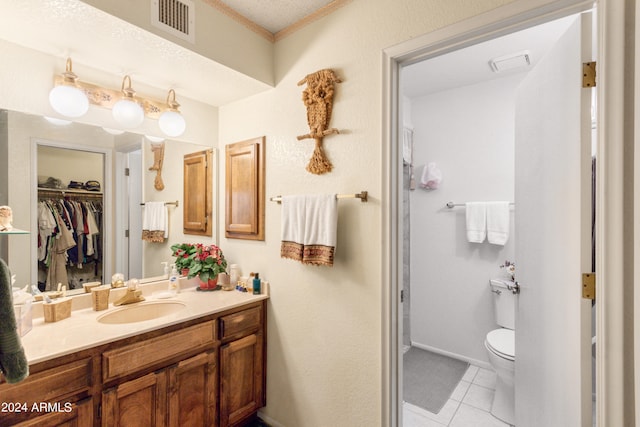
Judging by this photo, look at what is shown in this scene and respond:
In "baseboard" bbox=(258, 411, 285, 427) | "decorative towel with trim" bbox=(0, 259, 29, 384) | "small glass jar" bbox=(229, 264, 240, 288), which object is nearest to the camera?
"decorative towel with trim" bbox=(0, 259, 29, 384)

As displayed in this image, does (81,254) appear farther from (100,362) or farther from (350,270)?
(350,270)

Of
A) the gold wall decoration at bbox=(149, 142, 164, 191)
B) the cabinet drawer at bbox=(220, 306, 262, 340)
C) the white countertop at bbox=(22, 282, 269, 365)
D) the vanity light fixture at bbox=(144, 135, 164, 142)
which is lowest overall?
the cabinet drawer at bbox=(220, 306, 262, 340)

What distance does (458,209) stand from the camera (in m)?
2.80

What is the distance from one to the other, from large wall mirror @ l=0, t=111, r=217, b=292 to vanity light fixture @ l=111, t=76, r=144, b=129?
5.0 inches

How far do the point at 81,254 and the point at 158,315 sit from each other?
21.9 inches

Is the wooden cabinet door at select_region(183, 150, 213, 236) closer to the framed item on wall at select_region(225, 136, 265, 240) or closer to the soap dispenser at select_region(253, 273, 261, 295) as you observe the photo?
the framed item on wall at select_region(225, 136, 265, 240)

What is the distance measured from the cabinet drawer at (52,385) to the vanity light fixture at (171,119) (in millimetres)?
1401

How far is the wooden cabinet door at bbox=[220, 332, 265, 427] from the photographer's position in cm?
173

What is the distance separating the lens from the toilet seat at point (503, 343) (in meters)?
2.04

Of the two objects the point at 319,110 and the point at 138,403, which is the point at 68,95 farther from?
the point at 138,403

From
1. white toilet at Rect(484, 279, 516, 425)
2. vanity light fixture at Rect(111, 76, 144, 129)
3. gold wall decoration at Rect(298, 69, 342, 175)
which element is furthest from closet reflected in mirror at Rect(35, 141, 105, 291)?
white toilet at Rect(484, 279, 516, 425)

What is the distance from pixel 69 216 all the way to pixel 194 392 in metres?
1.19
